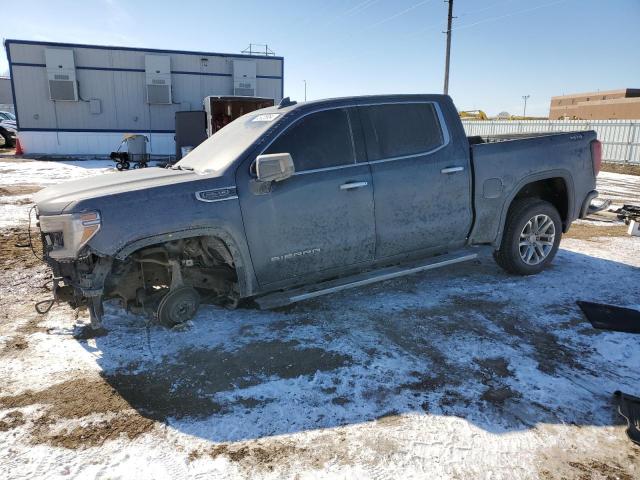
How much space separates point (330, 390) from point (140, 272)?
188 cm

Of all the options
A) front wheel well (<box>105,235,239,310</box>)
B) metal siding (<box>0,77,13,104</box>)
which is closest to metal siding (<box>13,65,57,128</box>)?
front wheel well (<box>105,235,239,310</box>)

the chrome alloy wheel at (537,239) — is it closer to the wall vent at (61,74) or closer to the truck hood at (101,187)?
the truck hood at (101,187)

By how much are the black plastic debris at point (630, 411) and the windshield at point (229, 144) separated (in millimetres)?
3281

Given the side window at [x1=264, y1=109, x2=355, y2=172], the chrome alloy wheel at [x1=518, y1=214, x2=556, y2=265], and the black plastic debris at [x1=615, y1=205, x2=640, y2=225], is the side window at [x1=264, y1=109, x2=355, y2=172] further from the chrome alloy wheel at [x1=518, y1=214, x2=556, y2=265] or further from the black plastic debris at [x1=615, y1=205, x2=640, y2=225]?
the black plastic debris at [x1=615, y1=205, x2=640, y2=225]

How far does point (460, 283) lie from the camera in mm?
5301

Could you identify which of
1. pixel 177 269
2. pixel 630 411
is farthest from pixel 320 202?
pixel 630 411

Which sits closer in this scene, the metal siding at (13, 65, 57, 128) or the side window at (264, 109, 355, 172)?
the side window at (264, 109, 355, 172)

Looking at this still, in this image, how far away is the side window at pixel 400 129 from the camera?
4.37m

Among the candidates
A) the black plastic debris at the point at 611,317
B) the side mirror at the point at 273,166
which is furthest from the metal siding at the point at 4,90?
the black plastic debris at the point at 611,317

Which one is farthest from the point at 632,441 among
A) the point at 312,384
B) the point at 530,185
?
the point at 530,185

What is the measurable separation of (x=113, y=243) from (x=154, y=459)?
154 centimetres

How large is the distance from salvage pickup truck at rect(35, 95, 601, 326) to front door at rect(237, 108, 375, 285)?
0.03 feet

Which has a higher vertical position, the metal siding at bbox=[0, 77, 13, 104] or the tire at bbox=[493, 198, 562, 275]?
the metal siding at bbox=[0, 77, 13, 104]

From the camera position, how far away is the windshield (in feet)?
13.0
